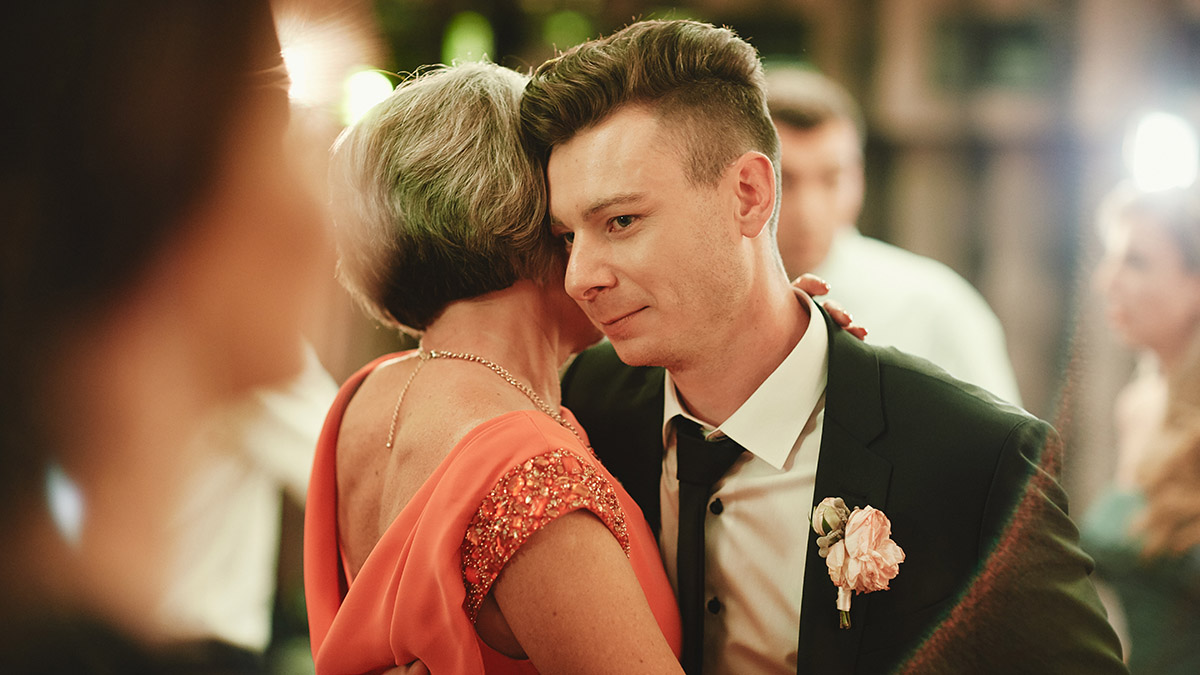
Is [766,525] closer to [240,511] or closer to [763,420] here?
[763,420]

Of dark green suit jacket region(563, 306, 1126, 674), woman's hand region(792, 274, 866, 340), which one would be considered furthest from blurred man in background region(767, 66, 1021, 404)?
dark green suit jacket region(563, 306, 1126, 674)

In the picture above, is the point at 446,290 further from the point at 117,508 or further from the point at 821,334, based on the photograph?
the point at 117,508

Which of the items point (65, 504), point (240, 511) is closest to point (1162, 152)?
point (240, 511)

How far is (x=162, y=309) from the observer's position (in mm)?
2285

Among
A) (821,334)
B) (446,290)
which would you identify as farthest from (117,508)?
(821,334)

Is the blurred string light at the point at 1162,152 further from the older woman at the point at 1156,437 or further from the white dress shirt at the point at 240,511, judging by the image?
the white dress shirt at the point at 240,511

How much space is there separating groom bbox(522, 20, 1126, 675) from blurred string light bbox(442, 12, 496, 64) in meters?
1.80

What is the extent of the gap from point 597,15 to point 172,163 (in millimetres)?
1674

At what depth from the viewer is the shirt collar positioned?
1435 mm

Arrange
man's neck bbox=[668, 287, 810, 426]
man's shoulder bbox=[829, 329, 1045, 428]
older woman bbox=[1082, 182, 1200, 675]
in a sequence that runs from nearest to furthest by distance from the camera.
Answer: man's shoulder bbox=[829, 329, 1045, 428], man's neck bbox=[668, 287, 810, 426], older woman bbox=[1082, 182, 1200, 675]

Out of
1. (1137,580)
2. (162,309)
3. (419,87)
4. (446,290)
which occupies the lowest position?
(1137,580)

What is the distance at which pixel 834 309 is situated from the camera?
158 cm

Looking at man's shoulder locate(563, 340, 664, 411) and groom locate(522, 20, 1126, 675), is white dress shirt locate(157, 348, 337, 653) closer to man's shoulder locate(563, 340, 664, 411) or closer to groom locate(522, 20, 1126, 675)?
A: man's shoulder locate(563, 340, 664, 411)

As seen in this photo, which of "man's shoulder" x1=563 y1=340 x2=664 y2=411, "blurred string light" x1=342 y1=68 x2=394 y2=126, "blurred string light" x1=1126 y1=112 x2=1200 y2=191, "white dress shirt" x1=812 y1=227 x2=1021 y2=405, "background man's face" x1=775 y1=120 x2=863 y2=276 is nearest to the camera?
"man's shoulder" x1=563 y1=340 x2=664 y2=411
